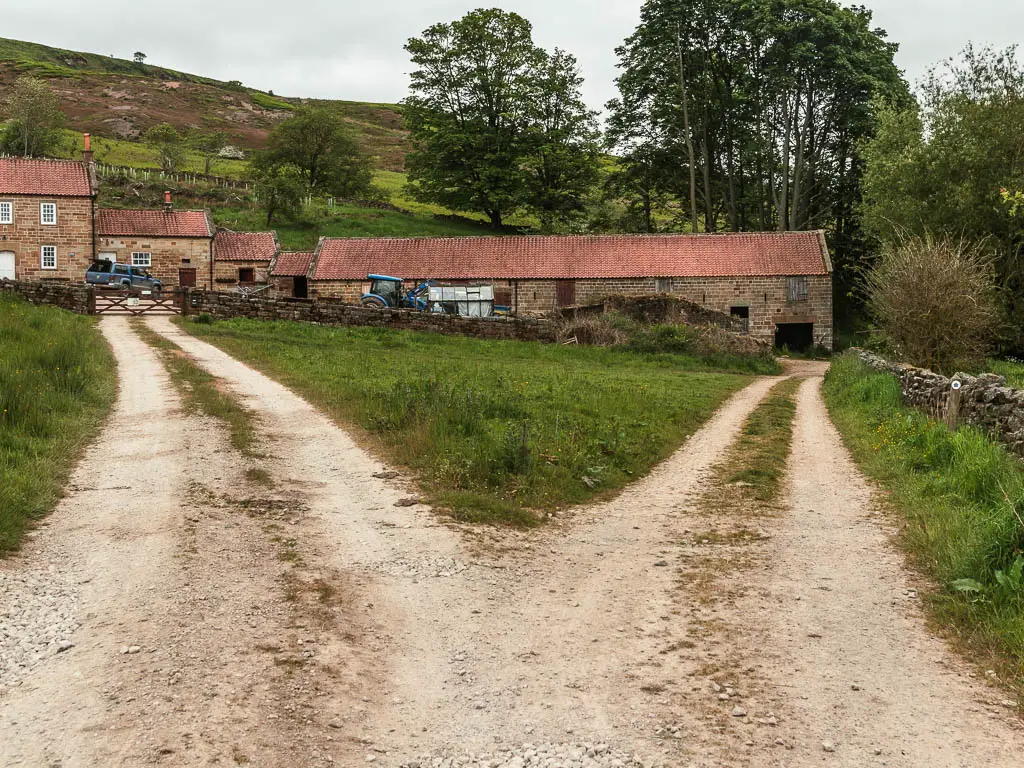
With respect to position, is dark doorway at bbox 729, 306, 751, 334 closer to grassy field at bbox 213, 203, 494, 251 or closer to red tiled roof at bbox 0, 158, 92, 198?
grassy field at bbox 213, 203, 494, 251

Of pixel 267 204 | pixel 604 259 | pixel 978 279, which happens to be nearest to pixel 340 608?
pixel 978 279

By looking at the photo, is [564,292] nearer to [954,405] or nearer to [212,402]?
[212,402]

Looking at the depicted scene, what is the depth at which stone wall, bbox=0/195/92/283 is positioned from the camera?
44625 mm

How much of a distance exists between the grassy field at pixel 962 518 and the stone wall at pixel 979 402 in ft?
1.12

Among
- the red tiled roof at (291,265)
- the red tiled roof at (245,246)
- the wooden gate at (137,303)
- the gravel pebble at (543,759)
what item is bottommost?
the gravel pebble at (543,759)

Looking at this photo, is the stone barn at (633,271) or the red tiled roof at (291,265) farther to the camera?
the red tiled roof at (291,265)

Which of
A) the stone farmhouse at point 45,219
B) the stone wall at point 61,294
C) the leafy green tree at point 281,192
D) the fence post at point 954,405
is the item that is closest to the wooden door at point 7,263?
the stone farmhouse at point 45,219

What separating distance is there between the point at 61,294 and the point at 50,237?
14.6 m

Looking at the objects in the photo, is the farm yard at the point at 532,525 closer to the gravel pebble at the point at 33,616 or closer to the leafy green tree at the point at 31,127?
the gravel pebble at the point at 33,616

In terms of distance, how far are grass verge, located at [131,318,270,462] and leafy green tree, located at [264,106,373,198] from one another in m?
47.8

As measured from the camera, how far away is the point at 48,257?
4541 cm

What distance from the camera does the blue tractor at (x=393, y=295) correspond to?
39.7 metres

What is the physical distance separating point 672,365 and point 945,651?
2522 cm

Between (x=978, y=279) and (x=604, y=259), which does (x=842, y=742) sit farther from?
(x=604, y=259)
